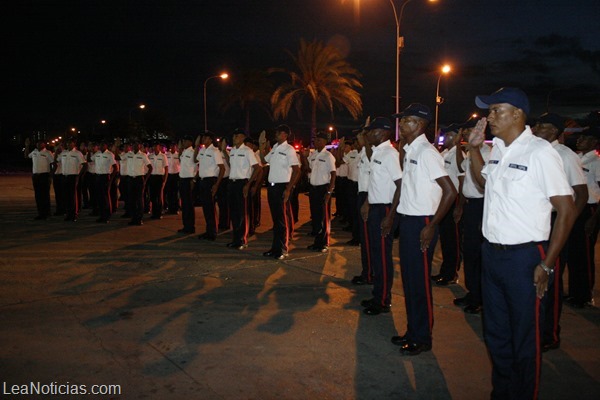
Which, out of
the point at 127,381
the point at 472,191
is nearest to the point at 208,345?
the point at 127,381

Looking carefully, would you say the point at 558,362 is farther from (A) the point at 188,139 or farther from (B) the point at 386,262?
(A) the point at 188,139

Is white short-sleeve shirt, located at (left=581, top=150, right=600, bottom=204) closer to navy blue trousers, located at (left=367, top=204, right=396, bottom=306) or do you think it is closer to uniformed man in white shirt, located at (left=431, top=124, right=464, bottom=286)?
uniformed man in white shirt, located at (left=431, top=124, right=464, bottom=286)

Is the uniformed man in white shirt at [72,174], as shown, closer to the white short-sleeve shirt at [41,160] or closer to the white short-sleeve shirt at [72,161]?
the white short-sleeve shirt at [72,161]

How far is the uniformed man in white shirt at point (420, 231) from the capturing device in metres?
4.35

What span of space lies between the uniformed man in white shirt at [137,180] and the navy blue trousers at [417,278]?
878 cm

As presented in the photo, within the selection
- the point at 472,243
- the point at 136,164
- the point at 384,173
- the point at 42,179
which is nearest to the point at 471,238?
the point at 472,243

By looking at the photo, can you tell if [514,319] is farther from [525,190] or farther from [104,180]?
[104,180]

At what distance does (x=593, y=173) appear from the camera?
5.88 m

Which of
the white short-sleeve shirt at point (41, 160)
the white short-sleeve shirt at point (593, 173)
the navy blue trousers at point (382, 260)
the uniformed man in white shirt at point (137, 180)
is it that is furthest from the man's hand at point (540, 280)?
the white short-sleeve shirt at point (41, 160)

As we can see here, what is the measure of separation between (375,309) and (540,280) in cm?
262

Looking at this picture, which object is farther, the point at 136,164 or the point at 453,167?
the point at 136,164

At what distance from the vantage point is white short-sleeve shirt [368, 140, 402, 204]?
216 inches

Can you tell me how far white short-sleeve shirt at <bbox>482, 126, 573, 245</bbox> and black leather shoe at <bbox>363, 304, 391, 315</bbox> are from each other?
241 centimetres

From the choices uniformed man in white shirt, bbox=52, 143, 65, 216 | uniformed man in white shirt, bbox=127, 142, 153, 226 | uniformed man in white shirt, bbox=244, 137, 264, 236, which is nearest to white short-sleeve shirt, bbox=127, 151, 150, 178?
uniformed man in white shirt, bbox=127, 142, 153, 226
